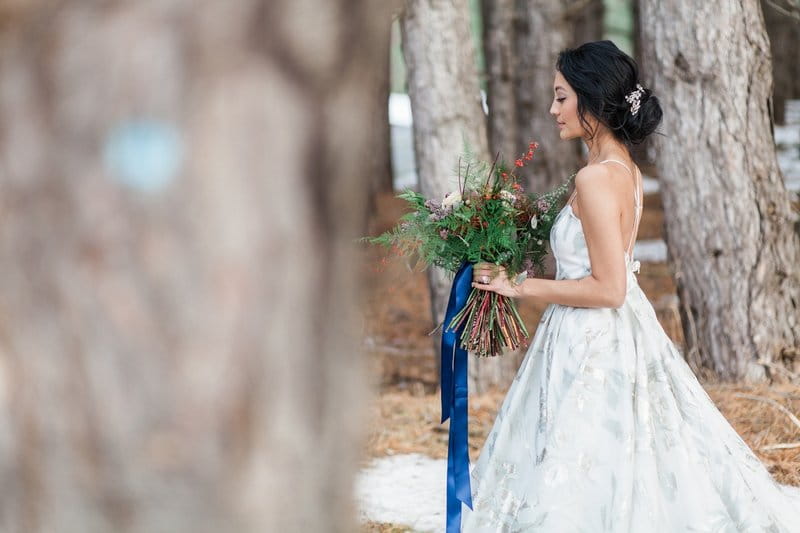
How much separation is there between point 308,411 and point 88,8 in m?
0.39

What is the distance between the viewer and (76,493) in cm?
82

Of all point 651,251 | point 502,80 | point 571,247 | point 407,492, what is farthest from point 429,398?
point 651,251

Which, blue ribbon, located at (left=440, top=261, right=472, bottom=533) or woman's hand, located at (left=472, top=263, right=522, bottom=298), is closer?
woman's hand, located at (left=472, top=263, right=522, bottom=298)

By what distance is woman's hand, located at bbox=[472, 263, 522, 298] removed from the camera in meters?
3.89

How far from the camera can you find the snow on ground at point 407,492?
510 cm

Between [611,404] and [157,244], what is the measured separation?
10.6 feet

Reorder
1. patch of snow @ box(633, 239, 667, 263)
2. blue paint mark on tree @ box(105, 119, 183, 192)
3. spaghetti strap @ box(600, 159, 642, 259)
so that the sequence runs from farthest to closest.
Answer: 1. patch of snow @ box(633, 239, 667, 263)
2. spaghetti strap @ box(600, 159, 642, 259)
3. blue paint mark on tree @ box(105, 119, 183, 192)

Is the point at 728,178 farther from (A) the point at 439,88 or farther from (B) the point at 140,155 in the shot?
(B) the point at 140,155

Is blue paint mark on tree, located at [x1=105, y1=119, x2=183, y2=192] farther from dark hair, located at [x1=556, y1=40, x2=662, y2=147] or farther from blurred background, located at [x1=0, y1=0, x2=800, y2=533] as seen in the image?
dark hair, located at [x1=556, y1=40, x2=662, y2=147]

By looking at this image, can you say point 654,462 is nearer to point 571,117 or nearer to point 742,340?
point 571,117

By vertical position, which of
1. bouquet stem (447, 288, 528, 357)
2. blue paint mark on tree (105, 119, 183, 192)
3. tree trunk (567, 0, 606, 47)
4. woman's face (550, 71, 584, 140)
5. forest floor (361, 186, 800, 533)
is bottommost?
forest floor (361, 186, 800, 533)

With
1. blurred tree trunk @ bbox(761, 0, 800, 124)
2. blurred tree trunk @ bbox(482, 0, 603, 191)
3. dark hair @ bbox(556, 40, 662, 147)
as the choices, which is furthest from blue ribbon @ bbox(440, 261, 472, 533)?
blurred tree trunk @ bbox(761, 0, 800, 124)

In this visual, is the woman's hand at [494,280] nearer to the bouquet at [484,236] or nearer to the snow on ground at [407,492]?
the bouquet at [484,236]

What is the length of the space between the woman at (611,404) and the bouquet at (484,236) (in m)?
0.10
